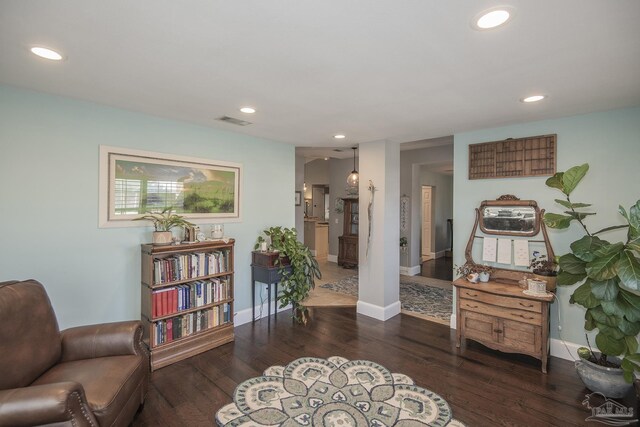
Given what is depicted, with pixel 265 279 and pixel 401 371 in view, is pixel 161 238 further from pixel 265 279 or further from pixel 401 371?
pixel 401 371

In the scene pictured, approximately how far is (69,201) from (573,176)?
14.0ft

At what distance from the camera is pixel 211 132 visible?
3561 millimetres

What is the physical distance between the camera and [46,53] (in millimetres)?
1823

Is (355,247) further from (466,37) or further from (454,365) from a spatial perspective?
(466,37)

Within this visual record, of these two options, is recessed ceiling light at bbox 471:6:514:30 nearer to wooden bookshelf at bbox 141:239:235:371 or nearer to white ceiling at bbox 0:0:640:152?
white ceiling at bbox 0:0:640:152

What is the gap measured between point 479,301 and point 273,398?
7.22 ft

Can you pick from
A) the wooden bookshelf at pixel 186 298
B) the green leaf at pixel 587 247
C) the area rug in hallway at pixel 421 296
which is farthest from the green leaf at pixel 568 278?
the wooden bookshelf at pixel 186 298

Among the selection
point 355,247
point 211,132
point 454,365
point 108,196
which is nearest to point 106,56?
point 108,196

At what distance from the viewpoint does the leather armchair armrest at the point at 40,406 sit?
1.40m

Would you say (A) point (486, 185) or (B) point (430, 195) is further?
(B) point (430, 195)

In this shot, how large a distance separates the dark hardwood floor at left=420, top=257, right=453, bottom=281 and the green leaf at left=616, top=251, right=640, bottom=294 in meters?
4.26

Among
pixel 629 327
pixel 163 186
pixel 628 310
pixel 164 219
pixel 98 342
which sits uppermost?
pixel 163 186

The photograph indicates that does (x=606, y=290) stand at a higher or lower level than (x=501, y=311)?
higher

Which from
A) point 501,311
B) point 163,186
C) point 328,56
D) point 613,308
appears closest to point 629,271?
point 613,308
